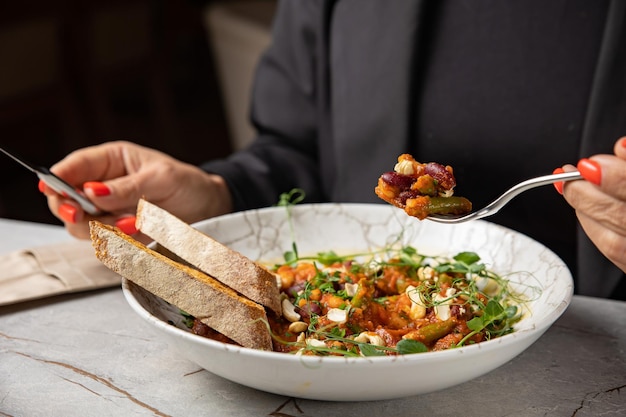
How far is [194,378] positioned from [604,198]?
0.61m

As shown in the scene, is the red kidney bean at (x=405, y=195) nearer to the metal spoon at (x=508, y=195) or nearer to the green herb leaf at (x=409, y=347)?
the metal spoon at (x=508, y=195)

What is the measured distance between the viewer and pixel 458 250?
141 centimetres

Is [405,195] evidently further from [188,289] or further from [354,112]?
[354,112]

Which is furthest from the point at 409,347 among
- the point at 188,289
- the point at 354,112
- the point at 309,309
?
the point at 354,112

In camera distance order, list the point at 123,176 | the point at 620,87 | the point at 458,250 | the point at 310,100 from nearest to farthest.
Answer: the point at 458,250, the point at 620,87, the point at 123,176, the point at 310,100

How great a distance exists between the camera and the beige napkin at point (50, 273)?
4.60 ft

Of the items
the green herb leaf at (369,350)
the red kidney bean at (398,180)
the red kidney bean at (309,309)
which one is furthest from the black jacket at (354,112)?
the green herb leaf at (369,350)

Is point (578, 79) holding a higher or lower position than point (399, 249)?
higher

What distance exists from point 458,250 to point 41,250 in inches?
31.3

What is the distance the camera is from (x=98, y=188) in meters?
1.47

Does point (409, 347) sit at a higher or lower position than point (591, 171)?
lower

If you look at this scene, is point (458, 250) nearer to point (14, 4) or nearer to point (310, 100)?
point (310, 100)

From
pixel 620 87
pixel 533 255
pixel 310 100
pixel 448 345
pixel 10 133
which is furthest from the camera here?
pixel 10 133

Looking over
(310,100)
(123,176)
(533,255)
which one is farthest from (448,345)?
(310,100)
